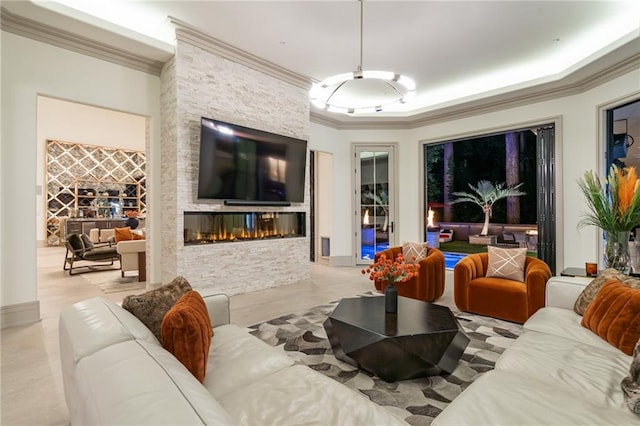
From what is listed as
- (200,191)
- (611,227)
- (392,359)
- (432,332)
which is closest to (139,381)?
(392,359)

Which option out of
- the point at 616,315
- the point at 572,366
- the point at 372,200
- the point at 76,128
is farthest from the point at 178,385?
the point at 76,128

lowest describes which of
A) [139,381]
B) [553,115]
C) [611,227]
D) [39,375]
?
[39,375]

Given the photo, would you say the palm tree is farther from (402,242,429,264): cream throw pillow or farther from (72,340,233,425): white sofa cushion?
(72,340,233,425): white sofa cushion

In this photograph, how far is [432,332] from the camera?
7.34 ft

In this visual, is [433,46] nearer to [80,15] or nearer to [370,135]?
[370,135]

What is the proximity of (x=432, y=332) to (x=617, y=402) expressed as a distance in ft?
3.25

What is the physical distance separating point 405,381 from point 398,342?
1.10ft

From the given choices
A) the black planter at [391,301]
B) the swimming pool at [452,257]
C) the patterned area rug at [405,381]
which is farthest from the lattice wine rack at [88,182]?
the black planter at [391,301]

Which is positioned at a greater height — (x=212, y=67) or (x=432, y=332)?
(x=212, y=67)

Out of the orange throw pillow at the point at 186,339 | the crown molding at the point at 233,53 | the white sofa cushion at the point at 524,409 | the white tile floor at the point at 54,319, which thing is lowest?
the white tile floor at the point at 54,319

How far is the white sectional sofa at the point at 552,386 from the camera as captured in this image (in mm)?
1252

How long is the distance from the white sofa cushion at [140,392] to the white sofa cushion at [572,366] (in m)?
1.62

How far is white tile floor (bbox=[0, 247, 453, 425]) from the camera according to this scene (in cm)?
204

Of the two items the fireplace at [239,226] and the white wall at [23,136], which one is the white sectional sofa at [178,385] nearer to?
the fireplace at [239,226]
